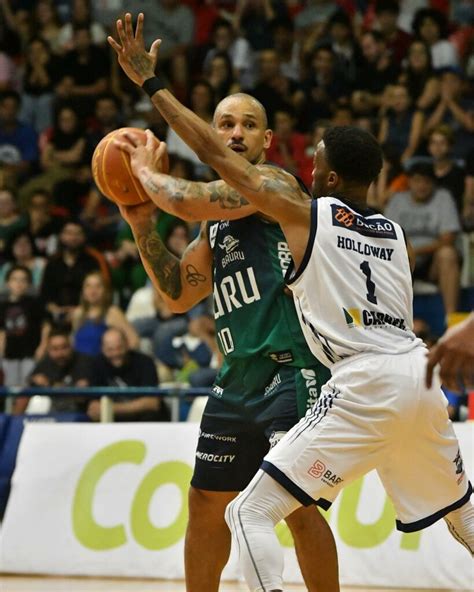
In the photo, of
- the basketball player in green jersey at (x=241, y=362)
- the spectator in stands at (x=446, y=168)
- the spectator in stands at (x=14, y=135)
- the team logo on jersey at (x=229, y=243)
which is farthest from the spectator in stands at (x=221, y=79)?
the team logo on jersey at (x=229, y=243)

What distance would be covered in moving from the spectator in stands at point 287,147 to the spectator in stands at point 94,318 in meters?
2.58

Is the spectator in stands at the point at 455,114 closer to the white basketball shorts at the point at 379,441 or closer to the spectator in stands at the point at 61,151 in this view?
the spectator in stands at the point at 61,151

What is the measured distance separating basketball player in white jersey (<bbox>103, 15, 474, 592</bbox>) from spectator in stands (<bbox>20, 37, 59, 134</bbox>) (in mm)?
10681

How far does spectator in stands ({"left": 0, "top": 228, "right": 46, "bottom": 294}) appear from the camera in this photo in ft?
41.5

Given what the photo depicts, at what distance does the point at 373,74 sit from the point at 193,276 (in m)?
8.24

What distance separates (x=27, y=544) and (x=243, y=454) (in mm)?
3682

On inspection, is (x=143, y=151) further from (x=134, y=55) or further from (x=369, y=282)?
(x=369, y=282)

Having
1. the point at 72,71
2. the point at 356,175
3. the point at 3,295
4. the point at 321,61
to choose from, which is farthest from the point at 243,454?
the point at 72,71

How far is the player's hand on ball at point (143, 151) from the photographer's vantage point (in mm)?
5375

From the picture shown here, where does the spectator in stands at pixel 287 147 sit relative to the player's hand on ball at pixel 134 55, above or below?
below

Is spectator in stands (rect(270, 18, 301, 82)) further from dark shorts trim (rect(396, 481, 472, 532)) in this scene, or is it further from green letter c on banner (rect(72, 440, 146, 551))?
dark shorts trim (rect(396, 481, 472, 532))

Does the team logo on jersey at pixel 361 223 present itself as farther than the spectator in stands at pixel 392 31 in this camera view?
No

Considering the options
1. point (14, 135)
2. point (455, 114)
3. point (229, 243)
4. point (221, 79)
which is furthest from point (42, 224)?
point (229, 243)

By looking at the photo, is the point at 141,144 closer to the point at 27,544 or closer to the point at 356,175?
the point at 356,175
